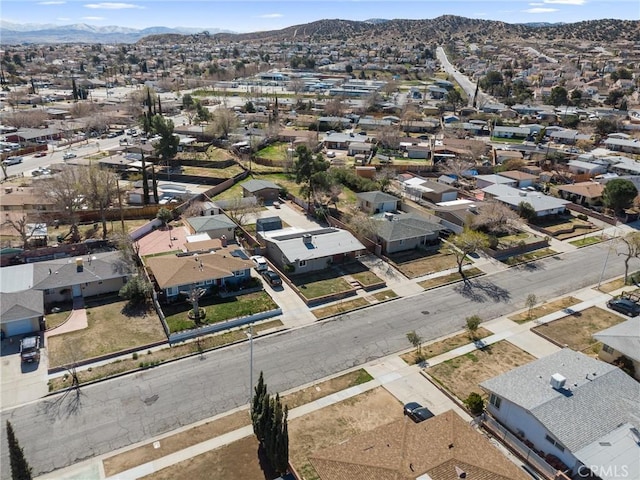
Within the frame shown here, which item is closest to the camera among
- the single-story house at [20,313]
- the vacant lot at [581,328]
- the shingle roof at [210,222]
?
the single-story house at [20,313]

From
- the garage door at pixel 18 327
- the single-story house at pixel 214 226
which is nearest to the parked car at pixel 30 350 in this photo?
the garage door at pixel 18 327

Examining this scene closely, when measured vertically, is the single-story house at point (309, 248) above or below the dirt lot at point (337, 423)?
above

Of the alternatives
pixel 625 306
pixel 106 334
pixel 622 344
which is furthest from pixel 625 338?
pixel 106 334

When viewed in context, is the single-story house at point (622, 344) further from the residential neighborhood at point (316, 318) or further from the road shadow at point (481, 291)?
the road shadow at point (481, 291)

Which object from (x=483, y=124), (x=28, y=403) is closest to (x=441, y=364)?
(x=28, y=403)

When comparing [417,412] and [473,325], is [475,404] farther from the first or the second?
[473,325]

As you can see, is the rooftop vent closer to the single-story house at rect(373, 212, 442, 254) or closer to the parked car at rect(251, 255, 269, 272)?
the single-story house at rect(373, 212, 442, 254)

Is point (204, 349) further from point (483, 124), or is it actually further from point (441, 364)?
point (483, 124)
